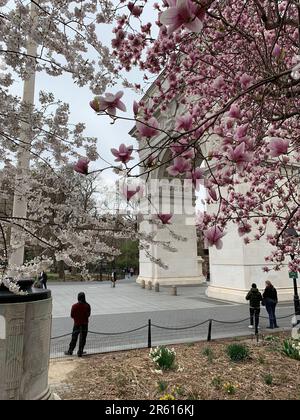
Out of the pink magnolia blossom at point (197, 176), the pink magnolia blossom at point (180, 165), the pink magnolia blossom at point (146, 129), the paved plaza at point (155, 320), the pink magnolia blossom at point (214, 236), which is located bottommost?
the paved plaza at point (155, 320)

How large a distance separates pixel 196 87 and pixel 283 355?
5.79 meters

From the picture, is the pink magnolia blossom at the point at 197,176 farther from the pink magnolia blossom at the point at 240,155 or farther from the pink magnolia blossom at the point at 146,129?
the pink magnolia blossom at the point at 146,129

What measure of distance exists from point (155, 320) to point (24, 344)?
297 inches

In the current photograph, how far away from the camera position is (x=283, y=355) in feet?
20.5

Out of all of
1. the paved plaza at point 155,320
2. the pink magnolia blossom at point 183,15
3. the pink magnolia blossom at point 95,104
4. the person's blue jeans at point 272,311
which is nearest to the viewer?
the pink magnolia blossom at point 183,15

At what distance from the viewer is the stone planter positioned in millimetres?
3426

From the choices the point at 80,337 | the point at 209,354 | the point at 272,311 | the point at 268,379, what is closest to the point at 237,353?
the point at 209,354

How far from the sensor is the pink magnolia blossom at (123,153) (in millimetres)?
2078

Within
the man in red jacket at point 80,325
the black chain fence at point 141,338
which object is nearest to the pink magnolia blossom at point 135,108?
the black chain fence at point 141,338

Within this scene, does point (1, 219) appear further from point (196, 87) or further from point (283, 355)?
point (283, 355)

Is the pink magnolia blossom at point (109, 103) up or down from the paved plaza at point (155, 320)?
up

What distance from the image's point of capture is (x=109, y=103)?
2006 mm

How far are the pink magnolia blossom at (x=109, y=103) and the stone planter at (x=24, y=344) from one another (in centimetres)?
254
